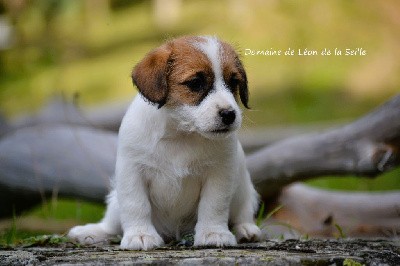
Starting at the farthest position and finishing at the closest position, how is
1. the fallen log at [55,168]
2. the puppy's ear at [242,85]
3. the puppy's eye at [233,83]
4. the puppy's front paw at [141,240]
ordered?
the fallen log at [55,168] < the puppy's ear at [242,85] < the puppy's eye at [233,83] < the puppy's front paw at [141,240]

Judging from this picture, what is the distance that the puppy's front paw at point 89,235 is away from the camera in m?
4.50

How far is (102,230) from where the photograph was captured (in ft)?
15.3

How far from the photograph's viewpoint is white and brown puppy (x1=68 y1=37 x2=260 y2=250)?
13.1 feet

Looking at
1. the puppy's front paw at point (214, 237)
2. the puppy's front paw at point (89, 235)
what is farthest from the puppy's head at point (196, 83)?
the puppy's front paw at point (89, 235)

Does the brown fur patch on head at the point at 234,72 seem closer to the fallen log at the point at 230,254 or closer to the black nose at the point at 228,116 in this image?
the black nose at the point at 228,116

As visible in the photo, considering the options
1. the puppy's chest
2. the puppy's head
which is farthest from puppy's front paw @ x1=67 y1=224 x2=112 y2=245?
the puppy's head

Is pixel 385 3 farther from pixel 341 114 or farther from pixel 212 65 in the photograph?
pixel 212 65

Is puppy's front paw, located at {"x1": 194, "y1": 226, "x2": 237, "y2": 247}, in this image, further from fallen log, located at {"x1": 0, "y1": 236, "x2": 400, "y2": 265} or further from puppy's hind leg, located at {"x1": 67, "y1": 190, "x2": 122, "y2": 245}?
puppy's hind leg, located at {"x1": 67, "y1": 190, "x2": 122, "y2": 245}

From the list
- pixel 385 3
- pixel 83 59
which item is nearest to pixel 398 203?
pixel 385 3

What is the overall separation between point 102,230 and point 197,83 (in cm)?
124

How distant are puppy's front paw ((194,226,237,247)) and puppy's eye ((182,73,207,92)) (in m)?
0.77

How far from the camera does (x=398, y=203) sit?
6.66 metres

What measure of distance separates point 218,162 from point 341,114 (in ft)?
27.1

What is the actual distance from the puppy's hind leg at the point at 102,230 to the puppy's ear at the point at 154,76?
0.86 metres
